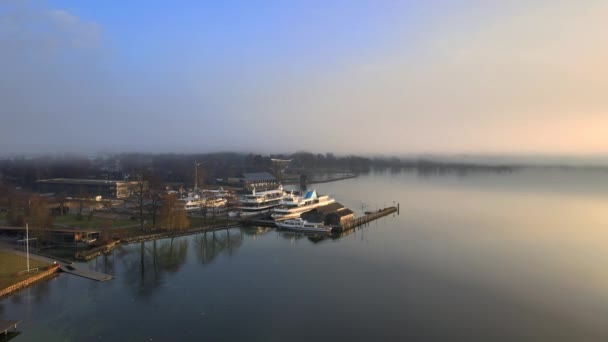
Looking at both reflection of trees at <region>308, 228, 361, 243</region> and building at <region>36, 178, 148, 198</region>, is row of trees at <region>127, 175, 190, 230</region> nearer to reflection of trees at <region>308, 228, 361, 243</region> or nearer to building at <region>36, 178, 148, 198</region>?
reflection of trees at <region>308, 228, 361, 243</region>

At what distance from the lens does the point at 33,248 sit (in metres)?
11.2

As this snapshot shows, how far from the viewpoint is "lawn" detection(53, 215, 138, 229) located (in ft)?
45.5

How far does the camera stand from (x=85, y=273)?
9406mm

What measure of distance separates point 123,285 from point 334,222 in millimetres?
9179

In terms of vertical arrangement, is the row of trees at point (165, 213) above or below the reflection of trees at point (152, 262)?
above

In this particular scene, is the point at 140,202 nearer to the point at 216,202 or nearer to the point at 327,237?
the point at 216,202

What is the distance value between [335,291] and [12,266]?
753 centimetres

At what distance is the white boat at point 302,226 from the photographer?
15625mm

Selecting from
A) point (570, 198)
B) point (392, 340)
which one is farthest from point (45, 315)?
point (570, 198)

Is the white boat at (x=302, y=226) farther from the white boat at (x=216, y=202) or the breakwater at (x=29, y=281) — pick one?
the breakwater at (x=29, y=281)

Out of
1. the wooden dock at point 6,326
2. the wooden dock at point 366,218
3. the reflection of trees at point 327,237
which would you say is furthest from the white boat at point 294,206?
the wooden dock at point 6,326

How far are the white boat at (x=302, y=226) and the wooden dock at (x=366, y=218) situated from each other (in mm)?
649

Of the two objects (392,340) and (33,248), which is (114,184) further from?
(392,340)

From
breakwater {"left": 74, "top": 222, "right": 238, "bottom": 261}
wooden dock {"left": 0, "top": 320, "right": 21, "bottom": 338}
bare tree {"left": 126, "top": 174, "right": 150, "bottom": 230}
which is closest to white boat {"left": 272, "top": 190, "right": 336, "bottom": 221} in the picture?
breakwater {"left": 74, "top": 222, "right": 238, "bottom": 261}
